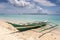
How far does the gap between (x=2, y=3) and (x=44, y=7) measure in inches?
109

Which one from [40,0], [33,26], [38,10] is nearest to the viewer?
[33,26]

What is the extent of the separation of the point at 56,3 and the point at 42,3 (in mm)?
844

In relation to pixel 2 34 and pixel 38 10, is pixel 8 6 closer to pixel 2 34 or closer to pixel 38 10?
pixel 38 10

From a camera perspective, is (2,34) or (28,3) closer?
(2,34)

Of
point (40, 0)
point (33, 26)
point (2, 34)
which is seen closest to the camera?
point (2, 34)

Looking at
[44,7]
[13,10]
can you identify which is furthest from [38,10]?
[13,10]

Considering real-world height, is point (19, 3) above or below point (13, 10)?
above

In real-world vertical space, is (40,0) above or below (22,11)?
above

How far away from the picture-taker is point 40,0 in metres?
9.21

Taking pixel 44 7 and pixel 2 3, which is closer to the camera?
pixel 44 7

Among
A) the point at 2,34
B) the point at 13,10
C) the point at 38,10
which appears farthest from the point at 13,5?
the point at 2,34

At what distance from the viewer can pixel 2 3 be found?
976cm

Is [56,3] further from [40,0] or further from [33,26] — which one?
[33,26]

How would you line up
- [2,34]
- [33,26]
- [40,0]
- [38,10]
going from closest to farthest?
[2,34]
[33,26]
[38,10]
[40,0]
